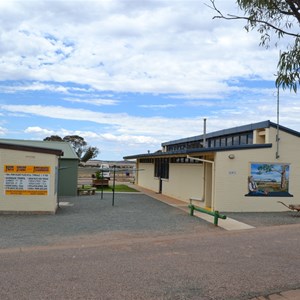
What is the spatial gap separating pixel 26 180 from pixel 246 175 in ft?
30.0

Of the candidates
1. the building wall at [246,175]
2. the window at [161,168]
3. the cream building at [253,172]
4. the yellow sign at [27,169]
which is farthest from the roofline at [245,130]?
the yellow sign at [27,169]

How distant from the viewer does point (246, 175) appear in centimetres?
1889

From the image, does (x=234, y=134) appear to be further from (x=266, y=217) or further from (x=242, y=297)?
(x=242, y=297)

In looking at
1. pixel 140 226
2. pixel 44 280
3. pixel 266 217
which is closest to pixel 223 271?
pixel 44 280

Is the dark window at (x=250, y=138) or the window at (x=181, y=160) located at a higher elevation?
the dark window at (x=250, y=138)

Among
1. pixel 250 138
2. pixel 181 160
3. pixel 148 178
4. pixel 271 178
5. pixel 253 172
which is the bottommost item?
pixel 148 178

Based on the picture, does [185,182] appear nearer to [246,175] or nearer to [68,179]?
[246,175]

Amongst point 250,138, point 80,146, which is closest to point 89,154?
point 80,146

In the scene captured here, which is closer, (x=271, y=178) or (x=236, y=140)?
(x=271, y=178)

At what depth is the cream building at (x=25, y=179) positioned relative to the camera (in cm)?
1602

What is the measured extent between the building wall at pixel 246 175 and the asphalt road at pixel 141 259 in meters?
4.09

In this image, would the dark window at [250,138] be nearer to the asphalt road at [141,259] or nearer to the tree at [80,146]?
the asphalt road at [141,259]

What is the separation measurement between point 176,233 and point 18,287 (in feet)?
22.1

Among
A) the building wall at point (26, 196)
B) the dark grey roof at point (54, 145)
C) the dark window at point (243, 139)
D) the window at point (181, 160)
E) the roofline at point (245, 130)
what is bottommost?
the building wall at point (26, 196)
